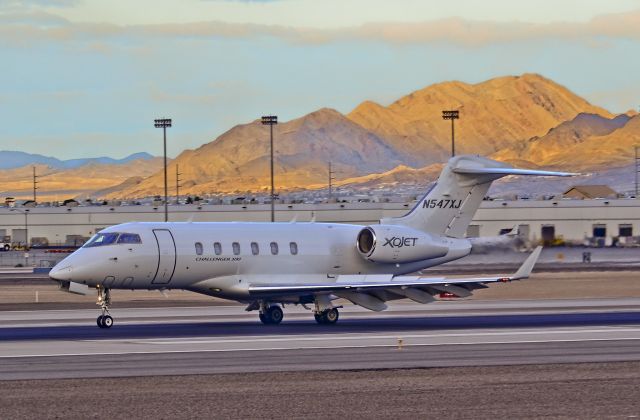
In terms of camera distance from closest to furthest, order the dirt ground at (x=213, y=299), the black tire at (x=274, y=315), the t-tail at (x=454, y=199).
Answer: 1. the black tire at (x=274, y=315)
2. the t-tail at (x=454, y=199)
3. the dirt ground at (x=213, y=299)

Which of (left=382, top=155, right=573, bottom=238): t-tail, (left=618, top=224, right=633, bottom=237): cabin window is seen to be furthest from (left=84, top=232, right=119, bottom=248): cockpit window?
(left=618, top=224, right=633, bottom=237): cabin window

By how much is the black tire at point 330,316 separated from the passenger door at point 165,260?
16.4 feet

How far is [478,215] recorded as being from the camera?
116438 mm

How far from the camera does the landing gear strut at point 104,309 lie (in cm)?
3762

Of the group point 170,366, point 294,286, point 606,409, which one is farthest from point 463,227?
point 606,409

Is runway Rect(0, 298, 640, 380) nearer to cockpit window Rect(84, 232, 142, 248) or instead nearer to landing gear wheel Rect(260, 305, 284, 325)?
landing gear wheel Rect(260, 305, 284, 325)

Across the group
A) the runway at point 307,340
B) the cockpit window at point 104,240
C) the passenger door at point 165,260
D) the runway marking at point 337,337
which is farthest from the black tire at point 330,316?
the cockpit window at point 104,240

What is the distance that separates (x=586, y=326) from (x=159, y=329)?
12523 millimetres

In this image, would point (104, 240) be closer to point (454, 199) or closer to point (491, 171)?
point (454, 199)

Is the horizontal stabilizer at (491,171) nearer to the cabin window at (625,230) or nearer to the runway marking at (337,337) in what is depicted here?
the runway marking at (337,337)

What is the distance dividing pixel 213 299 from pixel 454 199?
603 inches

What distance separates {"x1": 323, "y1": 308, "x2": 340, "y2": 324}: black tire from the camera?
131 ft

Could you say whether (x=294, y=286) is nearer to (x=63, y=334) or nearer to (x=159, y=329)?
(x=159, y=329)

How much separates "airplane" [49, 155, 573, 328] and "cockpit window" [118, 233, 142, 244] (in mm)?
43
